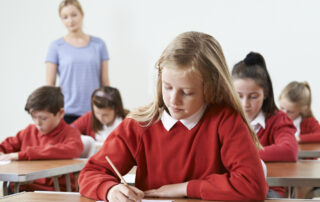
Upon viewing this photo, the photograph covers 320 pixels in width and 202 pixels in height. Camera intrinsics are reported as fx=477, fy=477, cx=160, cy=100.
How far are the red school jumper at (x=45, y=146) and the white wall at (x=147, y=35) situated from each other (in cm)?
230

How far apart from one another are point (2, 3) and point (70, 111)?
7.19 feet

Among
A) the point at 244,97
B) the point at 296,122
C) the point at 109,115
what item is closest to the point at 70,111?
the point at 109,115

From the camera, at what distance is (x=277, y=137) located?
2.53m

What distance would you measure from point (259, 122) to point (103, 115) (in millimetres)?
1648

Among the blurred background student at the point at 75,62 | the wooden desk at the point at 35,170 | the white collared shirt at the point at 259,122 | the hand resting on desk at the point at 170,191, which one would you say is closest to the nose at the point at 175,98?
the hand resting on desk at the point at 170,191

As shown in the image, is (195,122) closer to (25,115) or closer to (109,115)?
(109,115)

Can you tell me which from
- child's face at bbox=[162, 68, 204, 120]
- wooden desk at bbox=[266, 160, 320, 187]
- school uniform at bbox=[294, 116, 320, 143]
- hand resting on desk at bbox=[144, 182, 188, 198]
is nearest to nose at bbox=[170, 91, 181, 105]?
child's face at bbox=[162, 68, 204, 120]

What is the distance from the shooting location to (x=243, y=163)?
1432mm

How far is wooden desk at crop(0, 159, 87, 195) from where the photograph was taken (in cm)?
212

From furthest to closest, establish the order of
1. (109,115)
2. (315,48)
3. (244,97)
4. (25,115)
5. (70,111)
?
(25,115) → (315,48) → (70,111) → (109,115) → (244,97)

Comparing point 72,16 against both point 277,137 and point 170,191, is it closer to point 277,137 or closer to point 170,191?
point 277,137

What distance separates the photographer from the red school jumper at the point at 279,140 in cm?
233

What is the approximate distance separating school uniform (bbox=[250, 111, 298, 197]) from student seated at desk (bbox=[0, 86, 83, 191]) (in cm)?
110

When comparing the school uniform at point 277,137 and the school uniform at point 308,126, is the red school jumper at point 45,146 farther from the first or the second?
the school uniform at point 308,126
